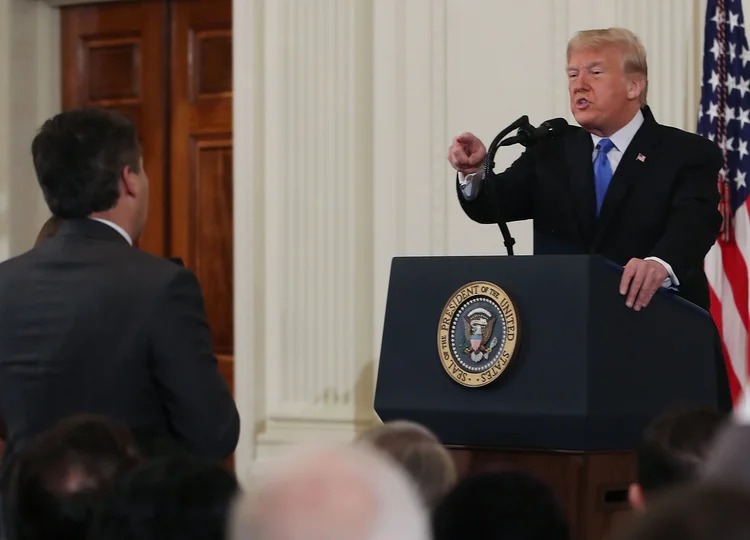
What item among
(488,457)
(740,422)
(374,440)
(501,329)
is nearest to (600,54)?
(501,329)

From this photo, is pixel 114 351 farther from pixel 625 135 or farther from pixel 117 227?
pixel 625 135

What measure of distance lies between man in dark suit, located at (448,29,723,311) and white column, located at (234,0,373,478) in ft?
7.44

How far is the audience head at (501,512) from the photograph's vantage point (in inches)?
54.6

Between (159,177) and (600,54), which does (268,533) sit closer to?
(600,54)

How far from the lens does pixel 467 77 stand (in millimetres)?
5305

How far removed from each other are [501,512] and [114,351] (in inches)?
51.2

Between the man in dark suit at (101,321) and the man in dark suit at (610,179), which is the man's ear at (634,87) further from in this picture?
the man in dark suit at (101,321)

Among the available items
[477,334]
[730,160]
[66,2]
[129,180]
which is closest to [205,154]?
[66,2]

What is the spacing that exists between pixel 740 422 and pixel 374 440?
102 cm

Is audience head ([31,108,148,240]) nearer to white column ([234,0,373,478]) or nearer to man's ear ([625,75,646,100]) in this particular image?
man's ear ([625,75,646,100])

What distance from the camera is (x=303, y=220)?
219 inches

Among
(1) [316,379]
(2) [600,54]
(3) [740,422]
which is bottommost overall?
(1) [316,379]

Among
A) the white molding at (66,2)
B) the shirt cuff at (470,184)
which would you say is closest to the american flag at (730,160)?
the shirt cuff at (470,184)

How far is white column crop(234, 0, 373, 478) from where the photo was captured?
5500 millimetres
